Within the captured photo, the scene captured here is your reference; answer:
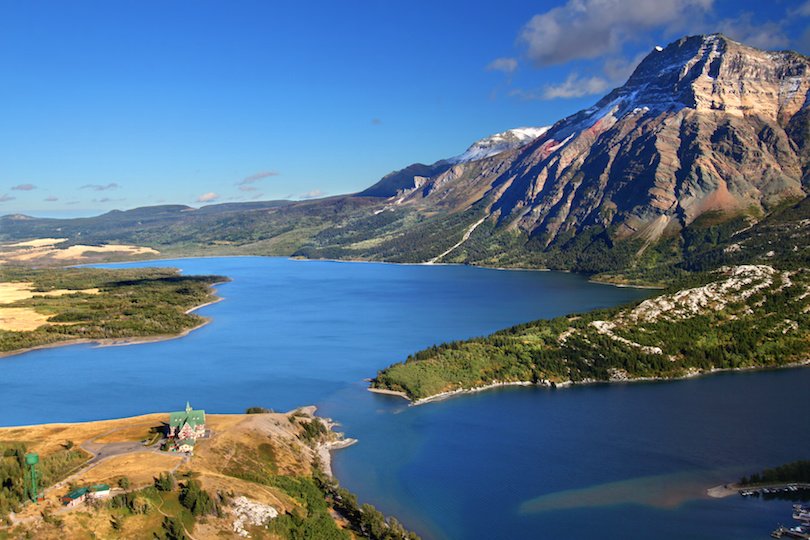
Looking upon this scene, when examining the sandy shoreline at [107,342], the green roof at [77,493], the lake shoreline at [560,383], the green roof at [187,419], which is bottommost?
the lake shoreline at [560,383]

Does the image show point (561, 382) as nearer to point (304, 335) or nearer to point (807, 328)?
point (807, 328)

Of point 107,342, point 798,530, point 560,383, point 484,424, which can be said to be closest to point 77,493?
point 484,424

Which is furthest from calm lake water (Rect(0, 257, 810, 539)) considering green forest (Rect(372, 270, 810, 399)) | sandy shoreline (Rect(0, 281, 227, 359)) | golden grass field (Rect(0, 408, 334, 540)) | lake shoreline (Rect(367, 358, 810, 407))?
golden grass field (Rect(0, 408, 334, 540))

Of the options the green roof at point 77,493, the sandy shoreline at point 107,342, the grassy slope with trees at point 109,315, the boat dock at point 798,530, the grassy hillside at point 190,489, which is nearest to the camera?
the grassy hillside at point 190,489

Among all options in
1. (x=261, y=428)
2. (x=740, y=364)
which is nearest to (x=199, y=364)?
(x=261, y=428)

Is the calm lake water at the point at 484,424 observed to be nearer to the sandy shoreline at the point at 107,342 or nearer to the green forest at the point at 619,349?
the green forest at the point at 619,349

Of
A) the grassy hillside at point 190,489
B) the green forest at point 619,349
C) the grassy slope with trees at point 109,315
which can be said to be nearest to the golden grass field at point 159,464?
the grassy hillside at point 190,489

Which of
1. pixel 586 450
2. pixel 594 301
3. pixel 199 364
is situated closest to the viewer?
pixel 586 450

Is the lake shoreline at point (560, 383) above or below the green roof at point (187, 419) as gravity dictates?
below
